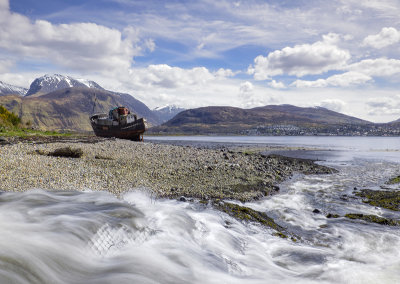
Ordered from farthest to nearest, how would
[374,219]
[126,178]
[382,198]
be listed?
1. [382,198]
2. [126,178]
3. [374,219]

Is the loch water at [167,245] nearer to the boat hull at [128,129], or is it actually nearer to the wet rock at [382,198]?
the wet rock at [382,198]

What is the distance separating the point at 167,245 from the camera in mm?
5453

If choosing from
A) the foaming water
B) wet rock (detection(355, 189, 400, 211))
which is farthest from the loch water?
wet rock (detection(355, 189, 400, 211))

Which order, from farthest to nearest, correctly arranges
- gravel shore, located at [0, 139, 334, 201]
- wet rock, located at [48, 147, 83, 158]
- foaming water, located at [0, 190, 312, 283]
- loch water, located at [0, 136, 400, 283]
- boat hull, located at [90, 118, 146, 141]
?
boat hull, located at [90, 118, 146, 141] < wet rock, located at [48, 147, 83, 158] < gravel shore, located at [0, 139, 334, 201] < loch water, located at [0, 136, 400, 283] < foaming water, located at [0, 190, 312, 283]

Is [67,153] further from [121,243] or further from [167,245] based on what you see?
[167,245]

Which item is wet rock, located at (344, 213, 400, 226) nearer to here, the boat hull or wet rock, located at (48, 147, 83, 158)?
wet rock, located at (48, 147, 83, 158)

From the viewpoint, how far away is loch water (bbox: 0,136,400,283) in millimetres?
4297

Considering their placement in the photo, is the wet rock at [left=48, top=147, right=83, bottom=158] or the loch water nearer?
the loch water

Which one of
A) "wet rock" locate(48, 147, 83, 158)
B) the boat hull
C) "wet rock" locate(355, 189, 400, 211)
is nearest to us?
"wet rock" locate(355, 189, 400, 211)

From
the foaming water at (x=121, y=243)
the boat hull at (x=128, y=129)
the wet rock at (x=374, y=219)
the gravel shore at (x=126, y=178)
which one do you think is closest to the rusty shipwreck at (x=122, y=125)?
the boat hull at (x=128, y=129)

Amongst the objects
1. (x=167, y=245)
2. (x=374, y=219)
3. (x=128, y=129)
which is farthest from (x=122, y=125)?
(x=167, y=245)

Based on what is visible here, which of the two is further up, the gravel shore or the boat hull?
the boat hull

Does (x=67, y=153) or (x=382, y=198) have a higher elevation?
(x=67, y=153)

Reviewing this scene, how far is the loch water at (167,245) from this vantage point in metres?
4.30
